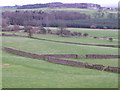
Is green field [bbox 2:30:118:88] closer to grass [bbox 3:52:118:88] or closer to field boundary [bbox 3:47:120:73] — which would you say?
grass [bbox 3:52:118:88]

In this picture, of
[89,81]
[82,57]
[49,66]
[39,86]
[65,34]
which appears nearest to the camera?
[39,86]

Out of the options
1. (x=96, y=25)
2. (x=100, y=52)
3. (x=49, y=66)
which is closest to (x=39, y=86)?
(x=49, y=66)

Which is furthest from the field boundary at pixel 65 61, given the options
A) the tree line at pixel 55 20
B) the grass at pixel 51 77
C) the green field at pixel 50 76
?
the tree line at pixel 55 20

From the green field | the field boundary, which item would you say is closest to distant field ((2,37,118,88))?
the green field

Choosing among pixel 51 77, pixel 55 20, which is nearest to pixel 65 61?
pixel 51 77

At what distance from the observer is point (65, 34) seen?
69.2 m

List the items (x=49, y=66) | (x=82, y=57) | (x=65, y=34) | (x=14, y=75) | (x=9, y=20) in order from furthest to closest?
(x=9, y=20), (x=65, y=34), (x=82, y=57), (x=49, y=66), (x=14, y=75)

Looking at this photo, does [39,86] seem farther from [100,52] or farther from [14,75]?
[100,52]

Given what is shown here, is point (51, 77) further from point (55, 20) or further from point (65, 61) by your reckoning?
point (55, 20)

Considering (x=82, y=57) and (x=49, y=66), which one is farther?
(x=82, y=57)

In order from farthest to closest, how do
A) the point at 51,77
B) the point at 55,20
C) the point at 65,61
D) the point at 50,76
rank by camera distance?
1. the point at 55,20
2. the point at 65,61
3. the point at 50,76
4. the point at 51,77

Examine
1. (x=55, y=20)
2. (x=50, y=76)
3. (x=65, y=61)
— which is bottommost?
(x=55, y=20)

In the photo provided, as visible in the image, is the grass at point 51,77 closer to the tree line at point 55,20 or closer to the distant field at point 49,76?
the distant field at point 49,76

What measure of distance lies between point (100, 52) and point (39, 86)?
21.2 metres
